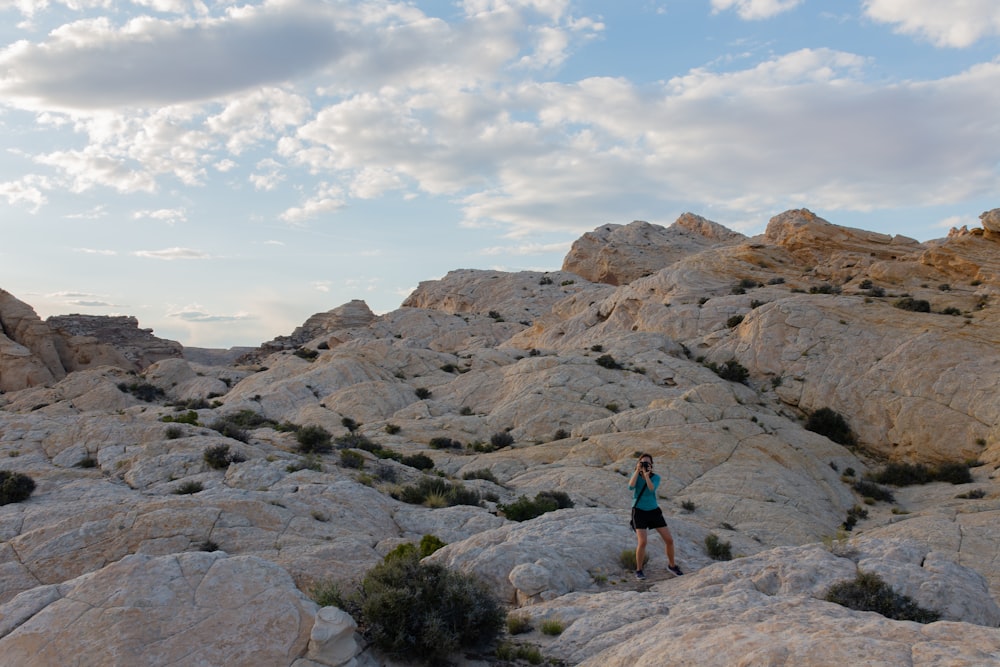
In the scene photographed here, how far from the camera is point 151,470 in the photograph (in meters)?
16.6

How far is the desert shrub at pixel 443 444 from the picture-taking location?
88.8ft

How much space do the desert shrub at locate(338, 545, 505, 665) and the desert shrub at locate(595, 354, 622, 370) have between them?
2567 cm

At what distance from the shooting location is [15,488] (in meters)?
14.3

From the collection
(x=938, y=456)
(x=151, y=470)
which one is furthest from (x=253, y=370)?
(x=938, y=456)

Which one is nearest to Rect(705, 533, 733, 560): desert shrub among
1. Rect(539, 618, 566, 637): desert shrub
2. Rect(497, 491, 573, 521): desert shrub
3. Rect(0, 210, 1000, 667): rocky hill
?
Rect(0, 210, 1000, 667): rocky hill

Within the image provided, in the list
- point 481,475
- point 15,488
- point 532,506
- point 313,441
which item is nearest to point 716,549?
point 532,506

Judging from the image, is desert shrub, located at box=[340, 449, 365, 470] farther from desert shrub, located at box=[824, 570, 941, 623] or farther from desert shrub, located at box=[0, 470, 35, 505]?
desert shrub, located at box=[824, 570, 941, 623]

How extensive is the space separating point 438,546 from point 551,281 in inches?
2583

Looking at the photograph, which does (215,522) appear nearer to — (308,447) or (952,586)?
(308,447)

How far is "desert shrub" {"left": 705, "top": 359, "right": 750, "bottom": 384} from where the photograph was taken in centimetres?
3381

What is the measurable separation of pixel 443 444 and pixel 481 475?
18.5 ft

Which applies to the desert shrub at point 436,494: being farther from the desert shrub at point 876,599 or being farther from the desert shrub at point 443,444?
the desert shrub at point 876,599

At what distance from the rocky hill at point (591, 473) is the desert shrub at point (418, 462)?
0.48 meters

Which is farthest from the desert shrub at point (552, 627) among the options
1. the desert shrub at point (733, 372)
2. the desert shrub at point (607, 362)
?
the desert shrub at point (733, 372)
